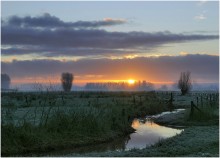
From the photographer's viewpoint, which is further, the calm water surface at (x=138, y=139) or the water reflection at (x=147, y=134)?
the water reflection at (x=147, y=134)

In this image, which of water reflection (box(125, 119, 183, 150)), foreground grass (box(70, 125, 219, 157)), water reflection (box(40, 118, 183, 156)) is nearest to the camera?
foreground grass (box(70, 125, 219, 157))

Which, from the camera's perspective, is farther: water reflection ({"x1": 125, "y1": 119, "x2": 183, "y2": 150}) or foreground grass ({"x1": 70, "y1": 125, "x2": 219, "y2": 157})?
water reflection ({"x1": 125, "y1": 119, "x2": 183, "y2": 150})

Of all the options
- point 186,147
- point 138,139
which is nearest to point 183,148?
point 186,147

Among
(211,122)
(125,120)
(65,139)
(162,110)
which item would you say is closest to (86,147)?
(65,139)

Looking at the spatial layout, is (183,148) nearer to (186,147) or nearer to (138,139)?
(186,147)

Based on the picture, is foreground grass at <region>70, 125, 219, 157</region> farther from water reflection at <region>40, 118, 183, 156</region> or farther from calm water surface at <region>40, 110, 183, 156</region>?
water reflection at <region>40, 118, 183, 156</region>

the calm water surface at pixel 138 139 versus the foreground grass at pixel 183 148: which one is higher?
the foreground grass at pixel 183 148

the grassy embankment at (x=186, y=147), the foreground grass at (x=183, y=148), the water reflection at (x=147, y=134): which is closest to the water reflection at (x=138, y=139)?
the water reflection at (x=147, y=134)

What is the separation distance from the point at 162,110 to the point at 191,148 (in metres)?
29.0

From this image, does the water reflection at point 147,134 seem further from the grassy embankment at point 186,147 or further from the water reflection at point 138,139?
the grassy embankment at point 186,147

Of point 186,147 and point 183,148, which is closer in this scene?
point 183,148

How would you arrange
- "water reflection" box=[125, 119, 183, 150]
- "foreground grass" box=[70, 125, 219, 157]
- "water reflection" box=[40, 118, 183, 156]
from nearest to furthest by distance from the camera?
"foreground grass" box=[70, 125, 219, 157] < "water reflection" box=[40, 118, 183, 156] < "water reflection" box=[125, 119, 183, 150]

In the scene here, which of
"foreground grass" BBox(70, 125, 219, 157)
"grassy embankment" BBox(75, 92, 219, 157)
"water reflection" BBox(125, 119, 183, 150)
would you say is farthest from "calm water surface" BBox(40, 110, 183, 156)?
"foreground grass" BBox(70, 125, 219, 157)

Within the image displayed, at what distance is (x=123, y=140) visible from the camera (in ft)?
79.4
